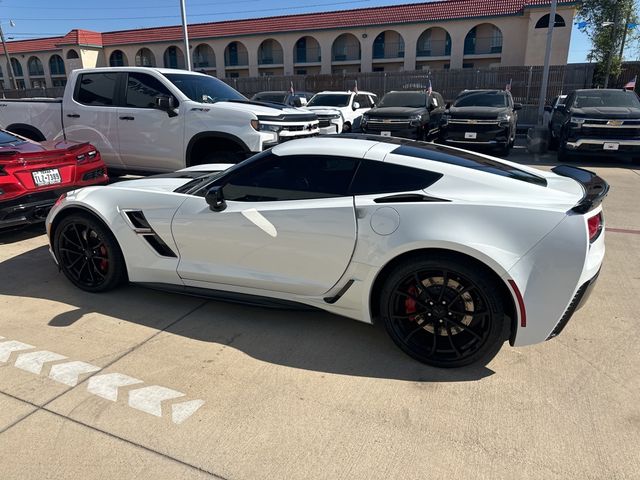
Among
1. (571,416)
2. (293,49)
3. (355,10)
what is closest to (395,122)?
(571,416)

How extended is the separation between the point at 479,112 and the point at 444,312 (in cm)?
1015

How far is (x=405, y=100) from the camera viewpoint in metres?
13.7

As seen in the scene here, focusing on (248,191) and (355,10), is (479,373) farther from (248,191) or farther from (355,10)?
(355,10)

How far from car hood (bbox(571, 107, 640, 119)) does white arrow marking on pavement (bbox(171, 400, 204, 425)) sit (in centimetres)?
1108

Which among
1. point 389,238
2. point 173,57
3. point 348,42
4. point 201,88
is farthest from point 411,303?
point 173,57

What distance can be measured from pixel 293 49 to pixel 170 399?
44517 mm

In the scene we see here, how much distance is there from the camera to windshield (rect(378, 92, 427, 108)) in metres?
13.5

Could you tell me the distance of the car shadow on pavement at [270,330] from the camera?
3.05 meters

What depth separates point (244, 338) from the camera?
3.42 meters

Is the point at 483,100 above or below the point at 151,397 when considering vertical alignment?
above

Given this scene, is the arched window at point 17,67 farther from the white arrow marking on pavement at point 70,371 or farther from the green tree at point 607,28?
the white arrow marking on pavement at point 70,371

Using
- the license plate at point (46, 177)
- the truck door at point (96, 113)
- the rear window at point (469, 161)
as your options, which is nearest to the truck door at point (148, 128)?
the truck door at point (96, 113)

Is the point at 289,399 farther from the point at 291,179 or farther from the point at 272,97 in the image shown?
the point at 272,97

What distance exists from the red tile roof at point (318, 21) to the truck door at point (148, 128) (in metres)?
33.8
